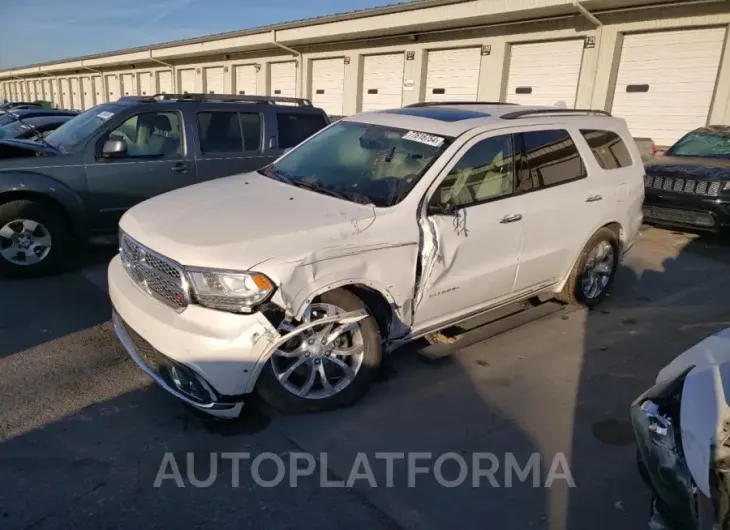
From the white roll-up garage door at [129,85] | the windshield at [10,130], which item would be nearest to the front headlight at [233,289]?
the windshield at [10,130]

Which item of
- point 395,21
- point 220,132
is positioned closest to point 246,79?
point 395,21

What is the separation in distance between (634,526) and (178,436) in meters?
2.38

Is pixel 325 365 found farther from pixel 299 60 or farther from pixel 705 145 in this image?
pixel 299 60

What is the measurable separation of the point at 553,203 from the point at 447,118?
1.12 metres

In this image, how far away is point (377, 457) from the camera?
9.67 ft

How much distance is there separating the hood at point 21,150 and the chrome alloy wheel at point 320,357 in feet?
13.1

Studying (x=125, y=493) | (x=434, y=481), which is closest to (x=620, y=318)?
(x=434, y=481)

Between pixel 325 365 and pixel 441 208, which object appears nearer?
pixel 325 365

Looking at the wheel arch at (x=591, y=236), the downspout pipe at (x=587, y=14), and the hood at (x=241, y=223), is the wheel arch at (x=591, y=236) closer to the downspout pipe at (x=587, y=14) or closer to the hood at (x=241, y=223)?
the hood at (x=241, y=223)

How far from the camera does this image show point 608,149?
5.13 meters

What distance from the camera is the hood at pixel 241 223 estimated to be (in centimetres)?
288

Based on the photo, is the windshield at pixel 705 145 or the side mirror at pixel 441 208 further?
the windshield at pixel 705 145

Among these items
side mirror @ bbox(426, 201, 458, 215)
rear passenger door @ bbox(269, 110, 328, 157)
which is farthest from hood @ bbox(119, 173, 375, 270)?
rear passenger door @ bbox(269, 110, 328, 157)

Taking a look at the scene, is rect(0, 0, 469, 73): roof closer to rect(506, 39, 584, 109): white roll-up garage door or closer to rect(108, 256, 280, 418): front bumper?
rect(506, 39, 584, 109): white roll-up garage door
